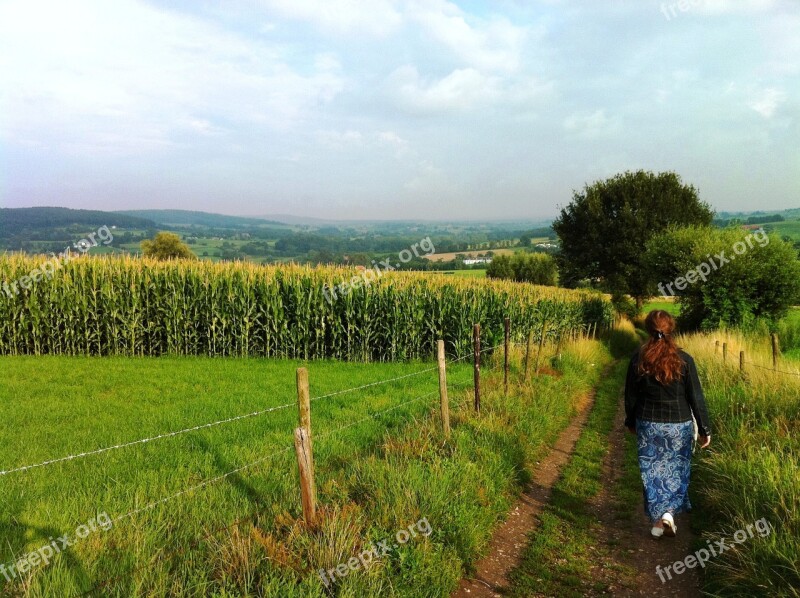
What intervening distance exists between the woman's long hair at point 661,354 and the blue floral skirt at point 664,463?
0.57 m

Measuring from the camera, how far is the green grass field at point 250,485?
3844 millimetres

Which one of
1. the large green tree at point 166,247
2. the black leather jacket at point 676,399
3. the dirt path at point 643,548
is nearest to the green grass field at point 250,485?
the dirt path at point 643,548

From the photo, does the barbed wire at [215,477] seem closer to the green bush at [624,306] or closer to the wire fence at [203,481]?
the wire fence at [203,481]

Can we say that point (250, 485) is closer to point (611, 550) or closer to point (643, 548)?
point (611, 550)

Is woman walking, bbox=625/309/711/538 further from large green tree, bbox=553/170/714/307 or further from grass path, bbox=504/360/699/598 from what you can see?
large green tree, bbox=553/170/714/307

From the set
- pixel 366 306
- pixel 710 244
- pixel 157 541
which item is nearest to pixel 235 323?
pixel 366 306

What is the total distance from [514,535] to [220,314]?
14.1m

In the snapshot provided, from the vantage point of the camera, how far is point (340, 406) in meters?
9.91

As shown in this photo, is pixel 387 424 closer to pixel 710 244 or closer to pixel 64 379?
pixel 64 379

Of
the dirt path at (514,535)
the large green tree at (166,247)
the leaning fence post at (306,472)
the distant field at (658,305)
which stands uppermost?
the large green tree at (166,247)

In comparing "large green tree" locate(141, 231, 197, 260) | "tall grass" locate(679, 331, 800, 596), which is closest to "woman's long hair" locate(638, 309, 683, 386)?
"tall grass" locate(679, 331, 800, 596)

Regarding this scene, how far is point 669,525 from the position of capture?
211 inches

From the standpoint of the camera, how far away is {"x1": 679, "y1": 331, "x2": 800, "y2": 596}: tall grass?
13.3 feet

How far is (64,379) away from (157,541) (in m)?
10.1
